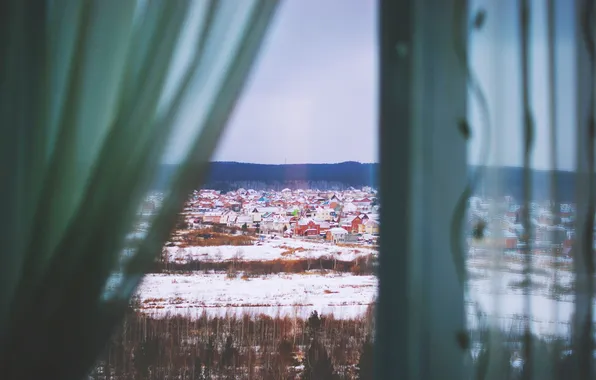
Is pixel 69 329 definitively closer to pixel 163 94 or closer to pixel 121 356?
pixel 121 356

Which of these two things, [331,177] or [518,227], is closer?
[518,227]

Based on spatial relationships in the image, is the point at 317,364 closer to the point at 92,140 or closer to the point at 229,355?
the point at 229,355

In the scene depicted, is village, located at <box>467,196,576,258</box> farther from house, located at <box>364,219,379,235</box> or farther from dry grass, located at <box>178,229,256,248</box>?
dry grass, located at <box>178,229,256,248</box>

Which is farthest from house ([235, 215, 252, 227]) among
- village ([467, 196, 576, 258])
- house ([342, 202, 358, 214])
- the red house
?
village ([467, 196, 576, 258])

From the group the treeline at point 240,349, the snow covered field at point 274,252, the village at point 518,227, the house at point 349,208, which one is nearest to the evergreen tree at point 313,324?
the treeline at point 240,349

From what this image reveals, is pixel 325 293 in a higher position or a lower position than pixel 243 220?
lower

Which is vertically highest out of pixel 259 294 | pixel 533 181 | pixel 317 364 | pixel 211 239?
pixel 533 181

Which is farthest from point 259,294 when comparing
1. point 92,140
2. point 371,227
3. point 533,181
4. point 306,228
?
point 533,181
